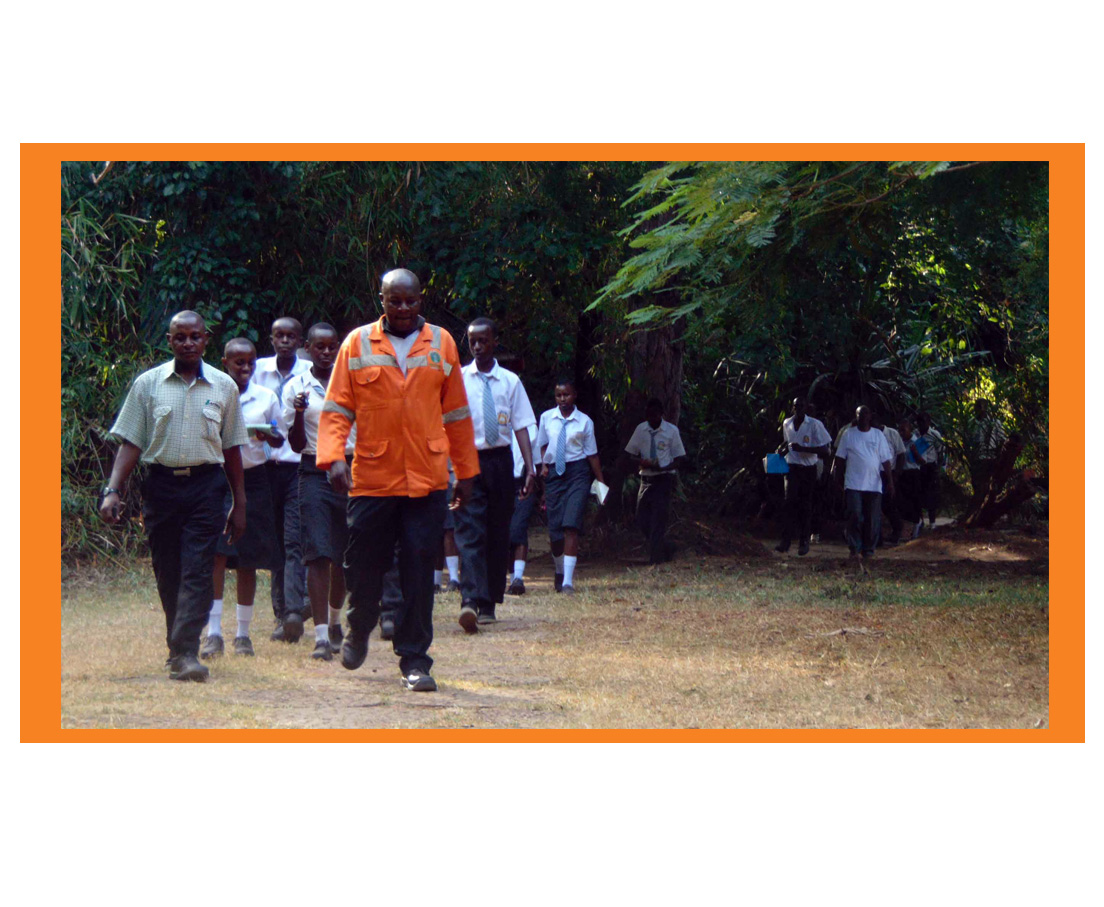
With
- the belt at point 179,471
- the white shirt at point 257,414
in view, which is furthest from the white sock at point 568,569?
the belt at point 179,471

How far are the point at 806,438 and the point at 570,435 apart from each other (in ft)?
15.8

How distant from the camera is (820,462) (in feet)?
51.3

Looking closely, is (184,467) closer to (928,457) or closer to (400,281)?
(400,281)

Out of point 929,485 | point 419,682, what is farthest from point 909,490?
point 419,682

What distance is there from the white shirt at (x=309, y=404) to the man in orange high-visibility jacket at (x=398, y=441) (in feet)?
3.92

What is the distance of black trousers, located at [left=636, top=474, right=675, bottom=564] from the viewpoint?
13.1 metres

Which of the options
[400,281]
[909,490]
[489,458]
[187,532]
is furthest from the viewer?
[909,490]

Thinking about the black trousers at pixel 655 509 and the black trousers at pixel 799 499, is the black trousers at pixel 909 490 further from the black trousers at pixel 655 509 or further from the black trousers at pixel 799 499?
the black trousers at pixel 655 509

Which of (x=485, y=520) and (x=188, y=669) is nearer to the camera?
(x=188, y=669)

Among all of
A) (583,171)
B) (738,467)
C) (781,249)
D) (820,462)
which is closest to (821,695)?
(781,249)

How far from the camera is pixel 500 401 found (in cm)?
880

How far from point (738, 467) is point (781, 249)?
443 inches

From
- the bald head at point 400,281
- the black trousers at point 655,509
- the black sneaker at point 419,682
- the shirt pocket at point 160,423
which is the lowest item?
the black sneaker at point 419,682

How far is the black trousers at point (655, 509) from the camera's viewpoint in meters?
13.1
